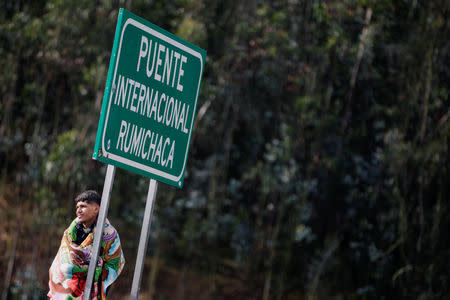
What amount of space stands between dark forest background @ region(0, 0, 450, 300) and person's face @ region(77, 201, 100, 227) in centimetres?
783

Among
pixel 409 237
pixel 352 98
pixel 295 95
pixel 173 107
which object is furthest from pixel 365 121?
pixel 173 107

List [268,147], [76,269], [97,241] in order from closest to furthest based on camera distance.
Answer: [97,241]
[76,269]
[268,147]

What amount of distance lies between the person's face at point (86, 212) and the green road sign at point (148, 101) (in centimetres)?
24

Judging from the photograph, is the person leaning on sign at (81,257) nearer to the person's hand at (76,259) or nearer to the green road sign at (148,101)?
the person's hand at (76,259)

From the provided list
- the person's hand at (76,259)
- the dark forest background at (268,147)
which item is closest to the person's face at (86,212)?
the person's hand at (76,259)

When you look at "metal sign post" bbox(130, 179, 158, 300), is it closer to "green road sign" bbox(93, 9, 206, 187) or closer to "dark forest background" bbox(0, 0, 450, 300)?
"green road sign" bbox(93, 9, 206, 187)

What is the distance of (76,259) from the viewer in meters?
2.99

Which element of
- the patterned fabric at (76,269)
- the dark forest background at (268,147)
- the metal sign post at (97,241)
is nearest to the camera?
the metal sign post at (97,241)

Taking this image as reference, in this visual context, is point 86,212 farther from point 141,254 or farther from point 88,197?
point 141,254

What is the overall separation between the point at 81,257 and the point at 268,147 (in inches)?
340

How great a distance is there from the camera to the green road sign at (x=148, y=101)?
2.87 m

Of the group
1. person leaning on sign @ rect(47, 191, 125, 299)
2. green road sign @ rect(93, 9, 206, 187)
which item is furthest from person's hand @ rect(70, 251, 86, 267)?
green road sign @ rect(93, 9, 206, 187)

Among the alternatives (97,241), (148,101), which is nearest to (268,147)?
(148,101)

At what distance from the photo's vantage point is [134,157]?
300cm
